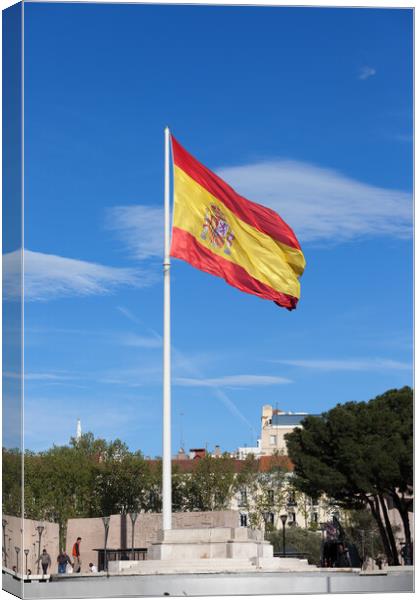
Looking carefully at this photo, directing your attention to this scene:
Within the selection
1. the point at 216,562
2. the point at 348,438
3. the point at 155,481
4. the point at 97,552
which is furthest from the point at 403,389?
the point at 216,562

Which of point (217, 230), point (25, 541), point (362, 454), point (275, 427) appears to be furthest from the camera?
point (275, 427)

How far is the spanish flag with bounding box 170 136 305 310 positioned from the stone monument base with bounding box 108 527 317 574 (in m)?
4.73

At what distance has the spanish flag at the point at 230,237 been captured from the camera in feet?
80.3

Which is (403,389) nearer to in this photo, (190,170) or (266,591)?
(190,170)

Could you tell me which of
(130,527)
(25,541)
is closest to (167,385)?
(25,541)

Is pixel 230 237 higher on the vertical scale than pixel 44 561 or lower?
higher

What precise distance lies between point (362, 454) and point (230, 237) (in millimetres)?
18650

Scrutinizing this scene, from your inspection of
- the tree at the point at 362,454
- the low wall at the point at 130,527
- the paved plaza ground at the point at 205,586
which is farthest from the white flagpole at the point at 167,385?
the tree at the point at 362,454

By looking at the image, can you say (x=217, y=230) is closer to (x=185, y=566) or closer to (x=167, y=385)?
(x=167, y=385)

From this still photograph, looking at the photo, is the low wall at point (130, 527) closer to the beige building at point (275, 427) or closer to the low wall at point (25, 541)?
the low wall at point (25, 541)

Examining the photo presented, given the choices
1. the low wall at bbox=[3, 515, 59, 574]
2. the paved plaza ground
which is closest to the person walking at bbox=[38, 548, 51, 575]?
the low wall at bbox=[3, 515, 59, 574]

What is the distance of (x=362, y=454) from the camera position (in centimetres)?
4212

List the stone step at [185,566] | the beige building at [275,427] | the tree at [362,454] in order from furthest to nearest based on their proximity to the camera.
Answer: the beige building at [275,427] < the tree at [362,454] < the stone step at [185,566]

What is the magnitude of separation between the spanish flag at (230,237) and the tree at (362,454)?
1627 centimetres
